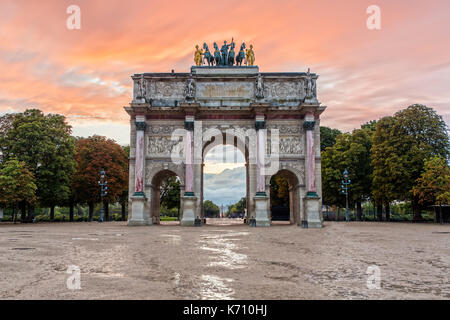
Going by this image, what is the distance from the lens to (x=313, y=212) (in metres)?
30.1

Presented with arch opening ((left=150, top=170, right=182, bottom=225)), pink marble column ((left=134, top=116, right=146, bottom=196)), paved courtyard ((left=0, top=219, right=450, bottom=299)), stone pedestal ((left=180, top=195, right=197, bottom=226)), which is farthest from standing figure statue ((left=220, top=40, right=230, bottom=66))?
paved courtyard ((left=0, top=219, right=450, bottom=299))

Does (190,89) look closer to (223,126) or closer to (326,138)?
(223,126)

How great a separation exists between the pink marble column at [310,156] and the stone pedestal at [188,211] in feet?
32.0

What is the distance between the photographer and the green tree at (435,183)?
110 feet

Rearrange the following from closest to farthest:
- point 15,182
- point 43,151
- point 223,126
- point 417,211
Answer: point 223,126
point 15,182
point 43,151
point 417,211

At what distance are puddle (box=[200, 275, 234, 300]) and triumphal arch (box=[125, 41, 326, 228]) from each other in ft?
80.7

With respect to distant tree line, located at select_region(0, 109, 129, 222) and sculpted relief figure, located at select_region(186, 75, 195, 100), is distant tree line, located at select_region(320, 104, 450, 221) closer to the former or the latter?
sculpted relief figure, located at select_region(186, 75, 195, 100)

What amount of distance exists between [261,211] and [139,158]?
1146cm

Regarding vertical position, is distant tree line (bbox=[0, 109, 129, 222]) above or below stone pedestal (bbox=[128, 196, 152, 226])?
above

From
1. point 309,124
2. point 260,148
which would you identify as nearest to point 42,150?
point 260,148

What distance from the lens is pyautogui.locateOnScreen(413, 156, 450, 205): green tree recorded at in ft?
110

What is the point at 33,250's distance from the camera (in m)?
12.0

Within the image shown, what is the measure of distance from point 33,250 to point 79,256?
2.46 meters
